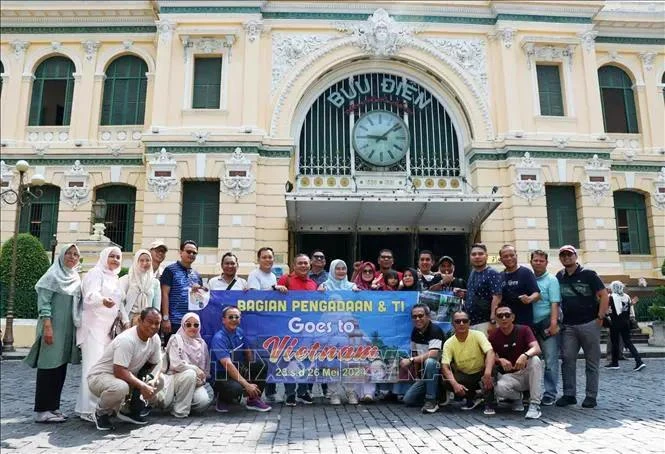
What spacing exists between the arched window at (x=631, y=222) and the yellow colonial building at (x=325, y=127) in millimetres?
62

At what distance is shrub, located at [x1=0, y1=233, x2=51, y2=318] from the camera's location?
1664 cm

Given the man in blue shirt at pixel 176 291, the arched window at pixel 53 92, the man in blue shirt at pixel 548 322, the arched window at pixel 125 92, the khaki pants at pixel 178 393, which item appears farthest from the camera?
the arched window at pixel 53 92

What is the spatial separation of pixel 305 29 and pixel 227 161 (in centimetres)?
586

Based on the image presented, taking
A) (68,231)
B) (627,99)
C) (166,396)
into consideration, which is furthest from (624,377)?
(68,231)

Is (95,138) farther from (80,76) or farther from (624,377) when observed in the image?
(624,377)

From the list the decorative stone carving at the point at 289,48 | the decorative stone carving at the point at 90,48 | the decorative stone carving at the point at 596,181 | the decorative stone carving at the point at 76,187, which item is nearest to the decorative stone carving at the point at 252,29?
the decorative stone carving at the point at 289,48

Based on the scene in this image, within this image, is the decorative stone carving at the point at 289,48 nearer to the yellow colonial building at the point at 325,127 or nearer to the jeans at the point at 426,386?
the yellow colonial building at the point at 325,127

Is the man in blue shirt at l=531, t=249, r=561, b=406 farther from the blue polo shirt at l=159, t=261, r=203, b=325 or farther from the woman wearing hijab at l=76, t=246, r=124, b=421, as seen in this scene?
the woman wearing hijab at l=76, t=246, r=124, b=421

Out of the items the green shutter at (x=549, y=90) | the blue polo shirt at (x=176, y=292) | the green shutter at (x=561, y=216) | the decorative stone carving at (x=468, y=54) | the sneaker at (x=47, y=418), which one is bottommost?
the sneaker at (x=47, y=418)

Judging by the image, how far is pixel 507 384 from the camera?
7098 mm

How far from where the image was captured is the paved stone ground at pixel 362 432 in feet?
17.9

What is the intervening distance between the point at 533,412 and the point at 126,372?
4.94 metres

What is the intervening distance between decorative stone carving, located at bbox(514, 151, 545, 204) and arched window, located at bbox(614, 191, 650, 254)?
14.0 ft

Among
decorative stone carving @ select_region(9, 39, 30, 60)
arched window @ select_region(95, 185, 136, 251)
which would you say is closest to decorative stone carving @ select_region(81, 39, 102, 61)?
decorative stone carving @ select_region(9, 39, 30, 60)
